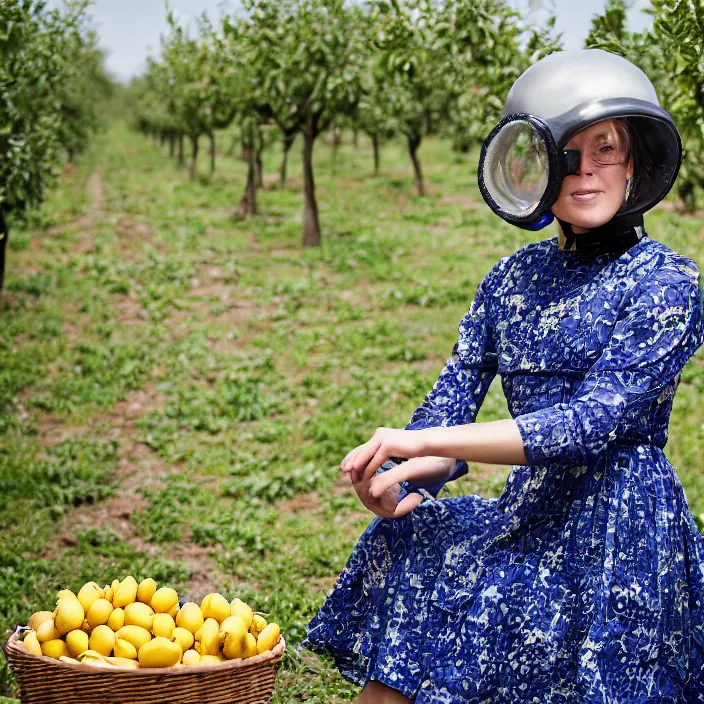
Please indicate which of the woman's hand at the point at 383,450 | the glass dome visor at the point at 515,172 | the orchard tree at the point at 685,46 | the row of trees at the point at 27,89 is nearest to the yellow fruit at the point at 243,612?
the woman's hand at the point at 383,450

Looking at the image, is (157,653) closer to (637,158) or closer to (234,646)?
(234,646)

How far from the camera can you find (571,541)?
2.30 m

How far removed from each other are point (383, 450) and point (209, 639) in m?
0.71

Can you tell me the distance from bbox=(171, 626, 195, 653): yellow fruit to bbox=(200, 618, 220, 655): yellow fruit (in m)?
0.03

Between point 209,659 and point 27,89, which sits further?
point 27,89

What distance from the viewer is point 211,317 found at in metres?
12.9

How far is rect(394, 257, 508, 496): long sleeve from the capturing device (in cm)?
263

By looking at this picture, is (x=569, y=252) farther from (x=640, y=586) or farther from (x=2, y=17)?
(x=2, y=17)

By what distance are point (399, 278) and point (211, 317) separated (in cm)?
294

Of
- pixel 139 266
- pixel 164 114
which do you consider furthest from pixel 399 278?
pixel 164 114

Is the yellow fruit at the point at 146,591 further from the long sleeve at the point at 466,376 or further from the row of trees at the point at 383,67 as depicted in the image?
the row of trees at the point at 383,67

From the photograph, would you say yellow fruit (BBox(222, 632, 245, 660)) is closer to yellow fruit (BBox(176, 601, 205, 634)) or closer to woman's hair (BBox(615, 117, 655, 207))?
yellow fruit (BBox(176, 601, 205, 634))

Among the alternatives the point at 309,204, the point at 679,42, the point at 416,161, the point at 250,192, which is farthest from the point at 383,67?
the point at 416,161

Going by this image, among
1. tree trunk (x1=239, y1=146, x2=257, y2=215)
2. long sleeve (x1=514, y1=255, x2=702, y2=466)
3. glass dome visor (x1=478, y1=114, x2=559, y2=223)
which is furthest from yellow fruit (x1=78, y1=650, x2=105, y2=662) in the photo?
tree trunk (x1=239, y1=146, x2=257, y2=215)
